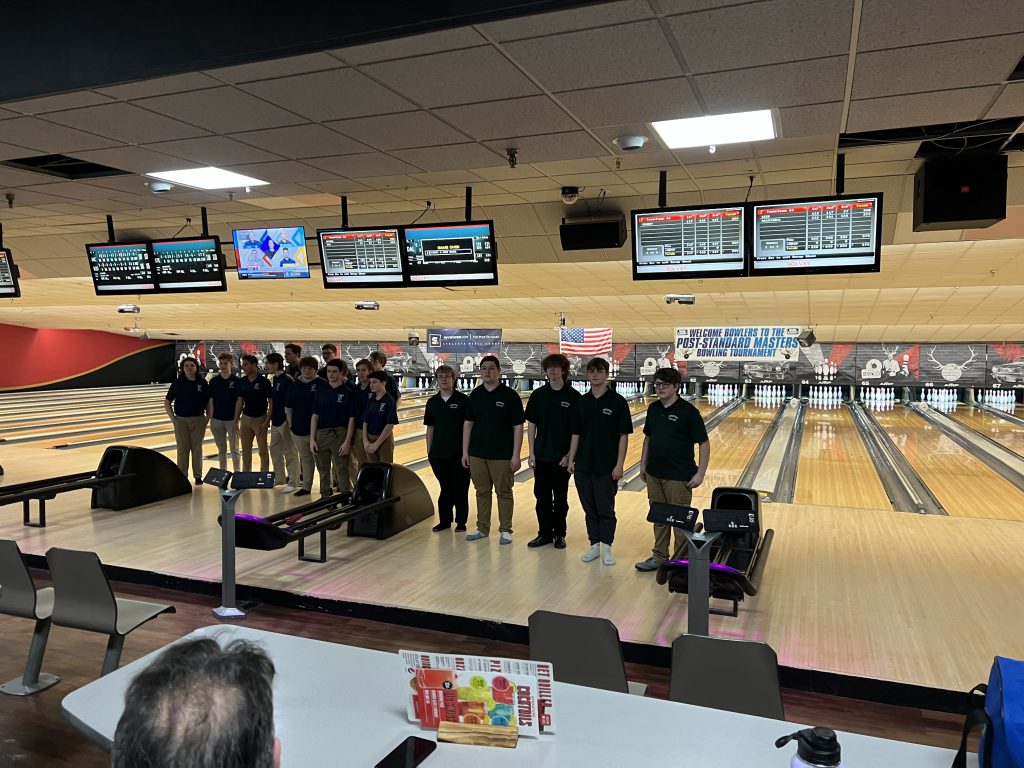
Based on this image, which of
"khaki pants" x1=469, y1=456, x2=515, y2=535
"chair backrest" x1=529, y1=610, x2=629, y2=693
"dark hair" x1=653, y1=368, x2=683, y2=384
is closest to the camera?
"chair backrest" x1=529, y1=610, x2=629, y2=693

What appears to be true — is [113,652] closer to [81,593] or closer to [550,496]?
[81,593]

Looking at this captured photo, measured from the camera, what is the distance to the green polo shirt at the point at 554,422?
5145 mm

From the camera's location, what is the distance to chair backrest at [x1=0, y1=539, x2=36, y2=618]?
10.3ft

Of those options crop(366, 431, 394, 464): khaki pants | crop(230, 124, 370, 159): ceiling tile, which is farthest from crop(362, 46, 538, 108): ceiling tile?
crop(366, 431, 394, 464): khaki pants

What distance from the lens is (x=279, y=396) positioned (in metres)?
7.06

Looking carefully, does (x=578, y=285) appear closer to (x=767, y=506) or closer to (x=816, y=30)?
(x=767, y=506)

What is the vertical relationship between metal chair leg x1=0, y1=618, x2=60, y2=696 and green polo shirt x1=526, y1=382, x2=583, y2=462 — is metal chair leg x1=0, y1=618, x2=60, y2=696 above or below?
below

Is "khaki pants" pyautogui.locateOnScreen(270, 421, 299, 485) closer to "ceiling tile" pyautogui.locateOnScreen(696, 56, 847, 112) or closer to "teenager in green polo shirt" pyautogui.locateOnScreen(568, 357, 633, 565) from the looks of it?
"teenager in green polo shirt" pyautogui.locateOnScreen(568, 357, 633, 565)

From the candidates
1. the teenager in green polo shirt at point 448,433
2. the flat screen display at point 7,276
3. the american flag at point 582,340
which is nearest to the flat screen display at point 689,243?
the teenager in green polo shirt at point 448,433

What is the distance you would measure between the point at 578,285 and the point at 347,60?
6.97 metres

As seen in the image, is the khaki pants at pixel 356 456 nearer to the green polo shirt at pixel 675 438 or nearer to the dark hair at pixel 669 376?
the green polo shirt at pixel 675 438

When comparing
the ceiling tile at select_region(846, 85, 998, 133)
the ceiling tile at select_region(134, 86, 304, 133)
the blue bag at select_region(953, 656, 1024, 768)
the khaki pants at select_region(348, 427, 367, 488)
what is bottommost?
the khaki pants at select_region(348, 427, 367, 488)

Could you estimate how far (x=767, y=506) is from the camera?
23.7ft

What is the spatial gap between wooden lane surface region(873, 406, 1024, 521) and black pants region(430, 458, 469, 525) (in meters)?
4.81
